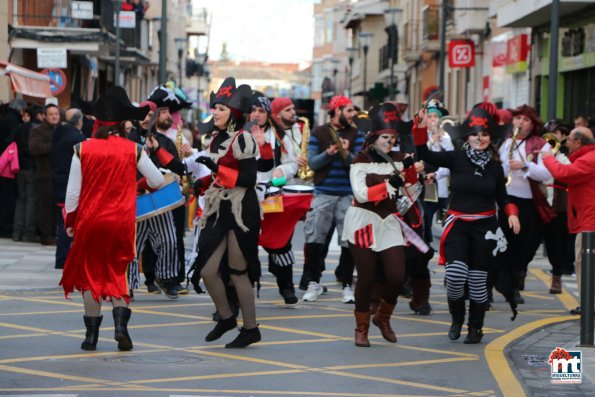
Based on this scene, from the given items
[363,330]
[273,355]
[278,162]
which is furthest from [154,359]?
[278,162]

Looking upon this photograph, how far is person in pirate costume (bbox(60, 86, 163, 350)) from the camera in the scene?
10.6 meters

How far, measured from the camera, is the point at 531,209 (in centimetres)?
1531

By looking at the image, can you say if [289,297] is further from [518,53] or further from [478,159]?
[518,53]

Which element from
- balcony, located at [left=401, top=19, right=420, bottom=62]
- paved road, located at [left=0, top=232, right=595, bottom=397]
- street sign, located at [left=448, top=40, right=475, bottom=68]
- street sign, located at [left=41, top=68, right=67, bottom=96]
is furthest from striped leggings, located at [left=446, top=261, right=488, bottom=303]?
balcony, located at [left=401, top=19, right=420, bottom=62]

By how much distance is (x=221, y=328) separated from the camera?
11086 mm

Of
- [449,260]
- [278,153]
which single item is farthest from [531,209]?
[449,260]

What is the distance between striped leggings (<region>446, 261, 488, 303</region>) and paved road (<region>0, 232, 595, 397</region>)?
381 millimetres

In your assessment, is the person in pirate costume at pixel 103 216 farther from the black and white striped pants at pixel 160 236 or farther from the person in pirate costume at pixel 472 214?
the black and white striped pants at pixel 160 236

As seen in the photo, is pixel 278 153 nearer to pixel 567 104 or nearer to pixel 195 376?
pixel 195 376

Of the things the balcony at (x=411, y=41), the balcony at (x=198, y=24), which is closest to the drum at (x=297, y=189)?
the balcony at (x=411, y=41)

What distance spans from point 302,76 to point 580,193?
162 metres

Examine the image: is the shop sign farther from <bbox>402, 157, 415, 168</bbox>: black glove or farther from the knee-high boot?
<bbox>402, 157, 415, 168</bbox>: black glove

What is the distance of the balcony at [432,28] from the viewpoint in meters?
55.4

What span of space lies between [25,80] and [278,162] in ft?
40.8
